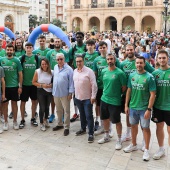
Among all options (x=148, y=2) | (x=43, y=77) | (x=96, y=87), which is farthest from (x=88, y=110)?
(x=148, y=2)

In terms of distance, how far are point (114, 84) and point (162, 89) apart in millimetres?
902

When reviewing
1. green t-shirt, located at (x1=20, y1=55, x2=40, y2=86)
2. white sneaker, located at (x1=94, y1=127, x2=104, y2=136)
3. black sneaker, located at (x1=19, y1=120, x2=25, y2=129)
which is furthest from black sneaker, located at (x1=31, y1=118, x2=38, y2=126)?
white sneaker, located at (x1=94, y1=127, x2=104, y2=136)

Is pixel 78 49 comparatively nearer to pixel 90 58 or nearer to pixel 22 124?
pixel 90 58

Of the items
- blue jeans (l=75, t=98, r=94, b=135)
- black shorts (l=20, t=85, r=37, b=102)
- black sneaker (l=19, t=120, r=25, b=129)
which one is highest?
black shorts (l=20, t=85, r=37, b=102)

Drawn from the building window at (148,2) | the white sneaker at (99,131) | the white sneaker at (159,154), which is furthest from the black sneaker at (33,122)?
the building window at (148,2)

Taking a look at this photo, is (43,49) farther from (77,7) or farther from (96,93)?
(77,7)

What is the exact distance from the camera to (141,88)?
4.53 meters

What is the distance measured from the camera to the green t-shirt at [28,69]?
6.20 m

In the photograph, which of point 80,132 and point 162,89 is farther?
point 80,132

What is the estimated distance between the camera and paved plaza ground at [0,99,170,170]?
4.66 metres

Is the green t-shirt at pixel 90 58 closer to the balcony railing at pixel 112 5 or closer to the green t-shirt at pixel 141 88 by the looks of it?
the green t-shirt at pixel 141 88

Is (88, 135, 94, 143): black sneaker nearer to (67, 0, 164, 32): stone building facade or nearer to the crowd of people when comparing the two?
the crowd of people

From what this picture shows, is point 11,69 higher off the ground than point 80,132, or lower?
higher

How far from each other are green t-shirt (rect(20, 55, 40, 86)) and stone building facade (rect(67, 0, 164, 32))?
142ft
